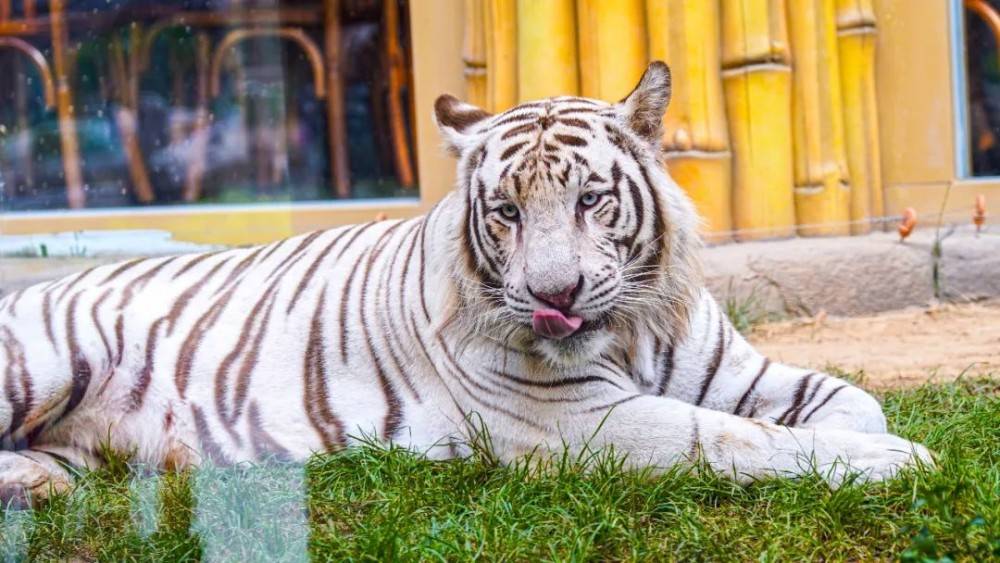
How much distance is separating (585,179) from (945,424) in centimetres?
129

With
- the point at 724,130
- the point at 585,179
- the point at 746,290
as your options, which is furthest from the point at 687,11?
the point at 585,179

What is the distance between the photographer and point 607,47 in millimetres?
5199

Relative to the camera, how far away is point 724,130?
528 centimetres

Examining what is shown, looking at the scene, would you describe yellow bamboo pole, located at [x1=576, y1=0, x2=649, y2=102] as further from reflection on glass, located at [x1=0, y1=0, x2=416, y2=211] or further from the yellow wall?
reflection on glass, located at [x1=0, y1=0, x2=416, y2=211]

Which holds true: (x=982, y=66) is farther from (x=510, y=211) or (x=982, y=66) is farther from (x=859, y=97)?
(x=510, y=211)

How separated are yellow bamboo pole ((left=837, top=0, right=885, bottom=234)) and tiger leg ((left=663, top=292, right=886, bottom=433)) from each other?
6.64 ft

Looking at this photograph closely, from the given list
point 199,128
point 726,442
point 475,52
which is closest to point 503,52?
point 475,52

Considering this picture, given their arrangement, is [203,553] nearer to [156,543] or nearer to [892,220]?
[156,543]

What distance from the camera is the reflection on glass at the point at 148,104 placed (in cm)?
325

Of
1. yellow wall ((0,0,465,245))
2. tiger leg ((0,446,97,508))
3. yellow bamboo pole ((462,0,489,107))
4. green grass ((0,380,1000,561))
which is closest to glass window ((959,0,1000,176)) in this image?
yellow bamboo pole ((462,0,489,107))

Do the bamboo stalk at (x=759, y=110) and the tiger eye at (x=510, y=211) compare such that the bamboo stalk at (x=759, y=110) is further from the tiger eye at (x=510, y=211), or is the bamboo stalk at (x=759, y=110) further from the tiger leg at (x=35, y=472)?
the tiger leg at (x=35, y=472)

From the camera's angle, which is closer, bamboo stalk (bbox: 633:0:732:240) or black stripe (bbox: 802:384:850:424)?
black stripe (bbox: 802:384:850:424)

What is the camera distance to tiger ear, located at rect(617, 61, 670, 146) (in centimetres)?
334

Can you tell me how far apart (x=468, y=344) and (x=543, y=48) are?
209 cm
